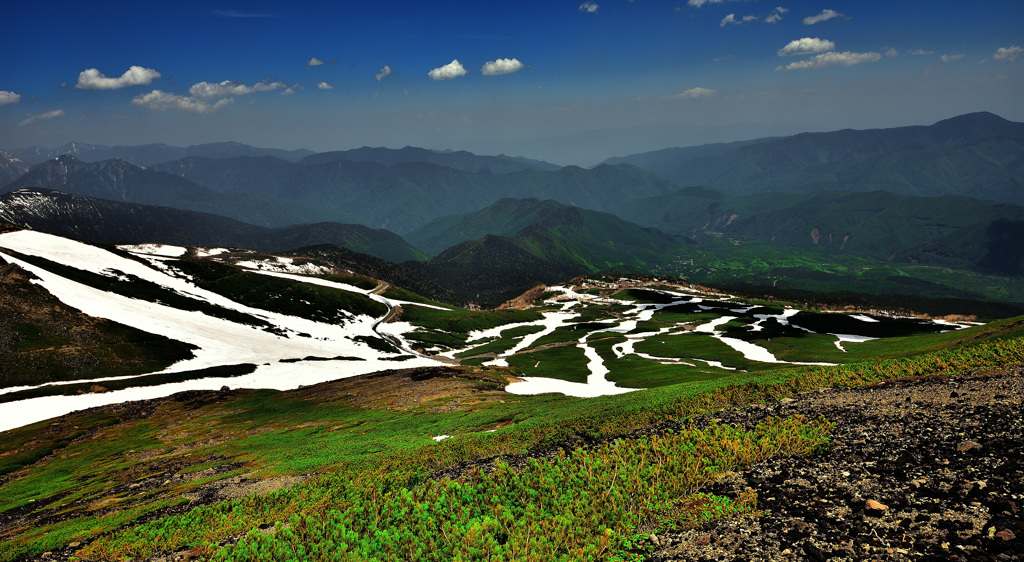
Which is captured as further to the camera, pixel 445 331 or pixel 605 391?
pixel 445 331

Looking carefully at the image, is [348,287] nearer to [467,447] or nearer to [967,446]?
[467,447]

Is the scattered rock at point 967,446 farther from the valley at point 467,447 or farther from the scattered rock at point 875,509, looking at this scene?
the scattered rock at point 875,509

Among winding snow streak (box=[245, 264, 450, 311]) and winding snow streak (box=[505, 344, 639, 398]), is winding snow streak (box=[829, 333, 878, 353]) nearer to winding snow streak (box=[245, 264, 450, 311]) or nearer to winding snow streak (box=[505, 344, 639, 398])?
winding snow streak (box=[505, 344, 639, 398])

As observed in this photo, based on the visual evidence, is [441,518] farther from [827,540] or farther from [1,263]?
[1,263]

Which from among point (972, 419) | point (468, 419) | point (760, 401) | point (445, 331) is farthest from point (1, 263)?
point (972, 419)

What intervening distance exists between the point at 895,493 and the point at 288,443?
136ft

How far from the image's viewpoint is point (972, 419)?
1332 centimetres

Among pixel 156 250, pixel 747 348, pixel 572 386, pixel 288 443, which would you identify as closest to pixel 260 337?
pixel 288 443

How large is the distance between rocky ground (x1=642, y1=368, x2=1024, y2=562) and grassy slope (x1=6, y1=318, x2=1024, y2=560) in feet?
10.3

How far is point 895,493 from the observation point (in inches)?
393

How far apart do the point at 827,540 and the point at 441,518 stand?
8.60 meters

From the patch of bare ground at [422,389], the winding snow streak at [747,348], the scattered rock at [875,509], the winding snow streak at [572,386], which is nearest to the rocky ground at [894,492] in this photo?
the scattered rock at [875,509]

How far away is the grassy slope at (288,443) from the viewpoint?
16.7m

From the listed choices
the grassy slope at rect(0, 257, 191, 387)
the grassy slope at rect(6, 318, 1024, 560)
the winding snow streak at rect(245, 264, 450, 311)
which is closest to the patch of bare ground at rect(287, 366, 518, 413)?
the grassy slope at rect(6, 318, 1024, 560)
